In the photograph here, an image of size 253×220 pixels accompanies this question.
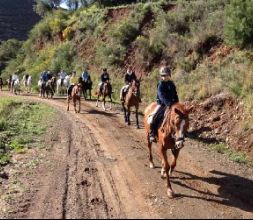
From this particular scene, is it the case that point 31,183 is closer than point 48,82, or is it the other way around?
point 31,183

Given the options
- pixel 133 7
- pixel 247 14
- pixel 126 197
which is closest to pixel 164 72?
pixel 126 197

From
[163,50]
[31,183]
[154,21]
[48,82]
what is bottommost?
[31,183]

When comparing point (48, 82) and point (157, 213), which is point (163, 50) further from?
point (157, 213)

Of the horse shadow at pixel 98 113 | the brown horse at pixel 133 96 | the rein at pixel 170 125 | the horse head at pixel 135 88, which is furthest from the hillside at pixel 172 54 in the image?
the rein at pixel 170 125

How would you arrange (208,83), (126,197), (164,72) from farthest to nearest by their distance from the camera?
(208,83) < (164,72) < (126,197)

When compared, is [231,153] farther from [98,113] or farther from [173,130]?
[98,113]

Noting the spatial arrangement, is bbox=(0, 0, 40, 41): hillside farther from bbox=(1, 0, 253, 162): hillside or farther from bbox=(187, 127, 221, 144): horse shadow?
bbox=(187, 127, 221, 144): horse shadow

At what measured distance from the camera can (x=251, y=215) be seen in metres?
10.6

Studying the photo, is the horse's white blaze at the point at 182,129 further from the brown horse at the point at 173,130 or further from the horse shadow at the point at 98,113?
the horse shadow at the point at 98,113

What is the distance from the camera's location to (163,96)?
12.8 m

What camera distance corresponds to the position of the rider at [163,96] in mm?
12766

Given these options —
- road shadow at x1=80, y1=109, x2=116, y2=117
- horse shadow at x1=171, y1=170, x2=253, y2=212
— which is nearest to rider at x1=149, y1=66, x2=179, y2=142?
horse shadow at x1=171, y1=170, x2=253, y2=212

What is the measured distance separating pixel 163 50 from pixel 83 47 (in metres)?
17.2

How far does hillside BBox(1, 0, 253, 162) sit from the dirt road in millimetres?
2387
